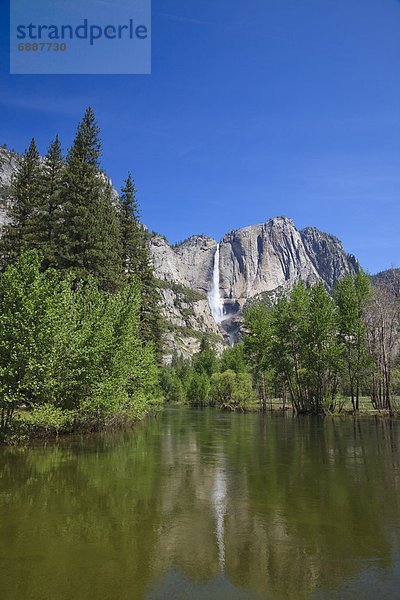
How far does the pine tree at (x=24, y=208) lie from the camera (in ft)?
121

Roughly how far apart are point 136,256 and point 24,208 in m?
12.1

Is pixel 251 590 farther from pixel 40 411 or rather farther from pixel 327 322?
pixel 327 322

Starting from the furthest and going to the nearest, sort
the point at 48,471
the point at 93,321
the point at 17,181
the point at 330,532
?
the point at 17,181
the point at 93,321
the point at 48,471
the point at 330,532

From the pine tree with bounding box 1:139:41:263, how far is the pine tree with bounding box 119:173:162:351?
9.00 metres

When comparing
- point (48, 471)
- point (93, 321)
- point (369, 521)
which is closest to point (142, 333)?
point (93, 321)

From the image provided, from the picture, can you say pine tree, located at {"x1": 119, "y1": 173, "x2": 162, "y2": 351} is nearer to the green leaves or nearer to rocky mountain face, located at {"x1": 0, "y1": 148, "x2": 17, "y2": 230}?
the green leaves

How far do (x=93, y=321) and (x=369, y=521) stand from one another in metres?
21.5

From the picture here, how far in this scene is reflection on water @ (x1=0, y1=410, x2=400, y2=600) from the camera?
6828 mm

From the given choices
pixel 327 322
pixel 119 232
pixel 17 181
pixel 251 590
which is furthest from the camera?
pixel 327 322

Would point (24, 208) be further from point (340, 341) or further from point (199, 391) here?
point (199, 391)

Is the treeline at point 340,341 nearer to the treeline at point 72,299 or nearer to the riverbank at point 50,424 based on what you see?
the treeline at point 72,299

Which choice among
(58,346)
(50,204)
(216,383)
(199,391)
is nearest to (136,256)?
(50,204)

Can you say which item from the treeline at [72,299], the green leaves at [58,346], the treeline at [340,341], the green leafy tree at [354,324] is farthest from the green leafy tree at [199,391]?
the green leaves at [58,346]

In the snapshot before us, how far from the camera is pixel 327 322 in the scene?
1896 inches
